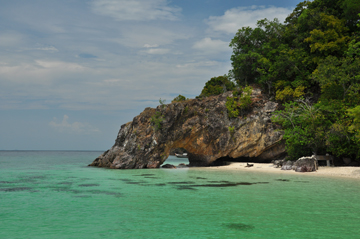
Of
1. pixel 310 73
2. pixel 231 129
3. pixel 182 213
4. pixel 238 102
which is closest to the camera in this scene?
pixel 182 213

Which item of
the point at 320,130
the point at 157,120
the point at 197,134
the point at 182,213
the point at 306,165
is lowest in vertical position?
the point at 182,213

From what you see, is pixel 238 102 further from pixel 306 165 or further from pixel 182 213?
pixel 182 213

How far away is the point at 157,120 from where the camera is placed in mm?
36219

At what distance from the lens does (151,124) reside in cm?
3706

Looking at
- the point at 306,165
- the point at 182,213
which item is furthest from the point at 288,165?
the point at 182,213

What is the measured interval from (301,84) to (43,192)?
3016cm

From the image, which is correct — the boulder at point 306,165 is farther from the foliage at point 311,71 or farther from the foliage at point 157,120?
the foliage at point 157,120

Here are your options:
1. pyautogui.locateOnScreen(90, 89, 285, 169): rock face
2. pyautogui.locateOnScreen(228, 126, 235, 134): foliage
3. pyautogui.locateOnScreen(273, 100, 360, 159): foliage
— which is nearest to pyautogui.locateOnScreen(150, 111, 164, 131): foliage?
pyautogui.locateOnScreen(90, 89, 285, 169): rock face

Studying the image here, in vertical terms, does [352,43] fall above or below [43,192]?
above

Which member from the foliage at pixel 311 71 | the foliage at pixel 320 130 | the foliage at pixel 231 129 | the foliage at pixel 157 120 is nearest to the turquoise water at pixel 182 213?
the foliage at pixel 320 130

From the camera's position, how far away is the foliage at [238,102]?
36531 millimetres

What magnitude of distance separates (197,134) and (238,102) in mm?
7169

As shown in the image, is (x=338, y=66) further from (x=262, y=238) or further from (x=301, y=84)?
(x=262, y=238)

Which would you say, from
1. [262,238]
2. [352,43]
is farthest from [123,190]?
[352,43]
